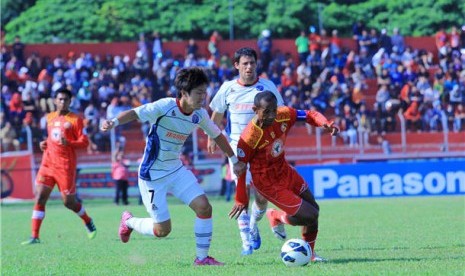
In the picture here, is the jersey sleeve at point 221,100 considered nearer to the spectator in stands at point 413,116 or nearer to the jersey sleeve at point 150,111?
the jersey sleeve at point 150,111

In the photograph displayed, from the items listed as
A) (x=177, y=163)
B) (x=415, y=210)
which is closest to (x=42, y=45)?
(x=415, y=210)

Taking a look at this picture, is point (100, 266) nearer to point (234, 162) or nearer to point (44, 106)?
point (234, 162)

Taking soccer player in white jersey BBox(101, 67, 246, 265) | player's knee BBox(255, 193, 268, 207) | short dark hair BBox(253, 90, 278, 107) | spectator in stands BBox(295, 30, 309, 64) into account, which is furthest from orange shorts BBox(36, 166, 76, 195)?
spectator in stands BBox(295, 30, 309, 64)

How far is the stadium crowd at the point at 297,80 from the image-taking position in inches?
1216

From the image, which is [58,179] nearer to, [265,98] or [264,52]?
[265,98]

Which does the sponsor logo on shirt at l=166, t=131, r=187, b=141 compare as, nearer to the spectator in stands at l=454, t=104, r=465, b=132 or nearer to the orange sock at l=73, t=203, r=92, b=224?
the orange sock at l=73, t=203, r=92, b=224

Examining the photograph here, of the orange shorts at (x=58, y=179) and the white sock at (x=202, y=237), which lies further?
the orange shorts at (x=58, y=179)

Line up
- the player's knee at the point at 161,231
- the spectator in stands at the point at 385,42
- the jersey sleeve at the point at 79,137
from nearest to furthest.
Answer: the player's knee at the point at 161,231 < the jersey sleeve at the point at 79,137 < the spectator in stands at the point at 385,42

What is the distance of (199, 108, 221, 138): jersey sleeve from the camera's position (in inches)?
419

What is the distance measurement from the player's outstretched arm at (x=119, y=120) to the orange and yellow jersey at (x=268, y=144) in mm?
1285

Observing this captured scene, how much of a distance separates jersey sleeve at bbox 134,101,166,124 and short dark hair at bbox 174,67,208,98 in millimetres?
322

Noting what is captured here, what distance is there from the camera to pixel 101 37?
4397 cm

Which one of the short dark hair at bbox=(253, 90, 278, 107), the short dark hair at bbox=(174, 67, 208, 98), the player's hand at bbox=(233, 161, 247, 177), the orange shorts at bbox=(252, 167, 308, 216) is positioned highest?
the short dark hair at bbox=(174, 67, 208, 98)

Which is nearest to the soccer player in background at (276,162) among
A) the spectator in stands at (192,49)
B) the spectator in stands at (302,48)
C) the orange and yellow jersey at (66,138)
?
the orange and yellow jersey at (66,138)
